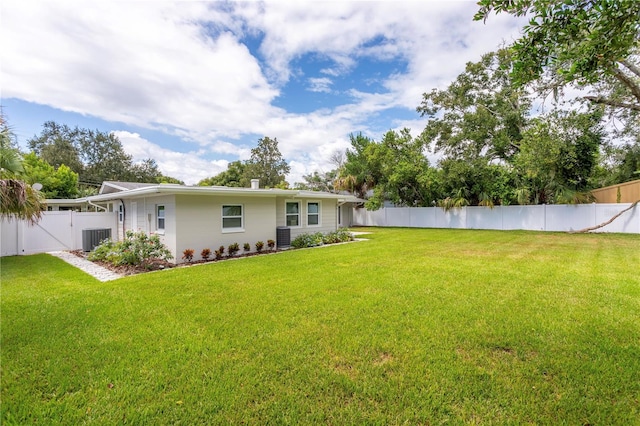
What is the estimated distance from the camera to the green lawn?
244cm

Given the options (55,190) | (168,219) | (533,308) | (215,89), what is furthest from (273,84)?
(55,190)

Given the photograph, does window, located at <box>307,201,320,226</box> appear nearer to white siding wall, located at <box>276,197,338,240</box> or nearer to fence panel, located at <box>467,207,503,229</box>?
white siding wall, located at <box>276,197,338,240</box>

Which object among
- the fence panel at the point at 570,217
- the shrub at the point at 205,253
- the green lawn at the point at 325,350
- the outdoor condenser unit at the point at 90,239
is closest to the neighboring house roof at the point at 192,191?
the outdoor condenser unit at the point at 90,239

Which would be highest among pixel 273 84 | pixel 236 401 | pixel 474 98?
pixel 474 98

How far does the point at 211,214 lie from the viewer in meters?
9.78

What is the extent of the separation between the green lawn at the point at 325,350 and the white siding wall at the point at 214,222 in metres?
2.83

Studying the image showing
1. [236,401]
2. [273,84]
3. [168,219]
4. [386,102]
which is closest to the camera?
[236,401]

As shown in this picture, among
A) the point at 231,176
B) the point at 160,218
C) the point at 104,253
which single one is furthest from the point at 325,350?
the point at 231,176

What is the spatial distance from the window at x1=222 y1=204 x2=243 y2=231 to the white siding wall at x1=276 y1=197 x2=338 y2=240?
6.54ft

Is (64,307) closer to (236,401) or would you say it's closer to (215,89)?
(236,401)

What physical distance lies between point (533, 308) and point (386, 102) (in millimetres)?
14784

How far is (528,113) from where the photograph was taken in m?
19.1

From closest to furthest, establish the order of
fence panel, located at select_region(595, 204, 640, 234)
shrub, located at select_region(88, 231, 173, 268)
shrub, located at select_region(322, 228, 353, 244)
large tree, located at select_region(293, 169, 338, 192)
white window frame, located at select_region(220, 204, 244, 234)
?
1. shrub, located at select_region(88, 231, 173, 268)
2. white window frame, located at select_region(220, 204, 244, 234)
3. shrub, located at select_region(322, 228, 353, 244)
4. fence panel, located at select_region(595, 204, 640, 234)
5. large tree, located at select_region(293, 169, 338, 192)

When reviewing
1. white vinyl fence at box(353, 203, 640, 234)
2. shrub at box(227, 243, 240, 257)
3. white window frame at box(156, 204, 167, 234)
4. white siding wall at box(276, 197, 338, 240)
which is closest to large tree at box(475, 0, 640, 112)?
shrub at box(227, 243, 240, 257)
